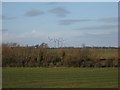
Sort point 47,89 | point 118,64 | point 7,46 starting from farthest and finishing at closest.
Answer: point 7,46, point 118,64, point 47,89

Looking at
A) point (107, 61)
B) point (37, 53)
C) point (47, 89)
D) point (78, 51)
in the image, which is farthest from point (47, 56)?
point (47, 89)

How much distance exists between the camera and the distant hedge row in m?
43.2

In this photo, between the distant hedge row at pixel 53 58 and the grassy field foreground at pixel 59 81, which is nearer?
the grassy field foreground at pixel 59 81

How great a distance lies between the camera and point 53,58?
45156mm

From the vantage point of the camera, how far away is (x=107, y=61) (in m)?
42.8

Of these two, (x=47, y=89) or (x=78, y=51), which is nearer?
→ (x=47, y=89)

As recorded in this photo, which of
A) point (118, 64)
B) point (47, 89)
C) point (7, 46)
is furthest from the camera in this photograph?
point (7, 46)

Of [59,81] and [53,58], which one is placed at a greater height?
[53,58]

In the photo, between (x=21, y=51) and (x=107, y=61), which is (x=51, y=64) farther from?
(x=107, y=61)

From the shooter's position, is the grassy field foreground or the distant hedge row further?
the distant hedge row

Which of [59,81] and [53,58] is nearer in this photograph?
[59,81]

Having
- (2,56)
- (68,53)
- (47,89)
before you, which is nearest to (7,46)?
Result: (2,56)

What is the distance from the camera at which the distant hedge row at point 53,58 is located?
142ft

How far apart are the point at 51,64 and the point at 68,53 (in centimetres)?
301
